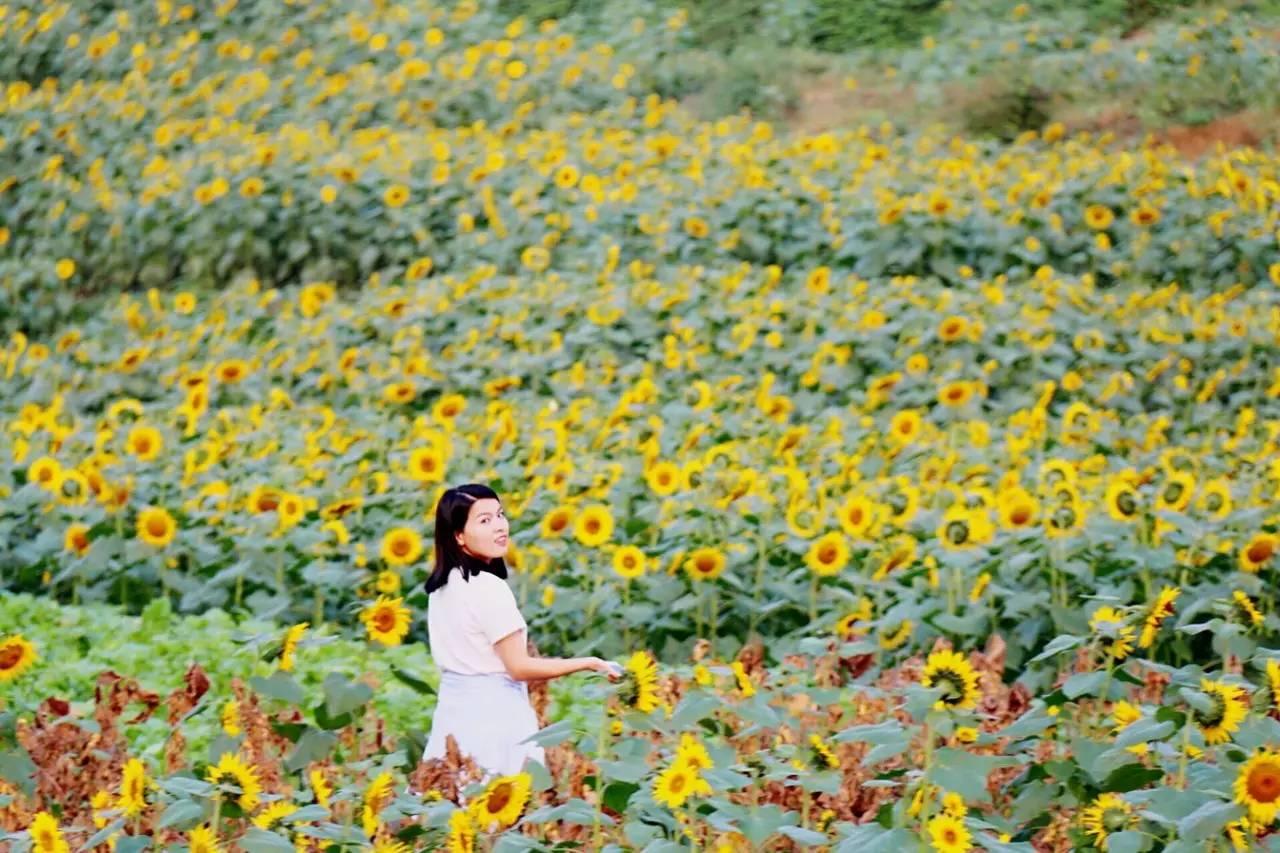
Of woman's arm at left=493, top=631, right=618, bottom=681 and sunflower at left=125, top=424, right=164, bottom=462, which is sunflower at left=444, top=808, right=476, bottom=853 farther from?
sunflower at left=125, top=424, right=164, bottom=462

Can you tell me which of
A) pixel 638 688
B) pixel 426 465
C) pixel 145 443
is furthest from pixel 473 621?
pixel 145 443

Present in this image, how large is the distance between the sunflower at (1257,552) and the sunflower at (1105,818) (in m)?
2.02

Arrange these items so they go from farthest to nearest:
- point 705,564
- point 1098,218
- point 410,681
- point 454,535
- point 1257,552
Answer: point 1098,218 < point 705,564 < point 1257,552 < point 454,535 < point 410,681

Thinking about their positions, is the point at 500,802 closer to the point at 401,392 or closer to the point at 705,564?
the point at 705,564

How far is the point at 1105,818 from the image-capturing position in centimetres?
274

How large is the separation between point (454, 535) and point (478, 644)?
0.69ft

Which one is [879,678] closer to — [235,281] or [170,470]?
[170,470]

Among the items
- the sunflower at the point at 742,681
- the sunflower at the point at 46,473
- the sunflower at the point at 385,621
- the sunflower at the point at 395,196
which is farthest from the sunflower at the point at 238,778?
the sunflower at the point at 395,196

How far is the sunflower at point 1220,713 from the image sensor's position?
2.77 metres

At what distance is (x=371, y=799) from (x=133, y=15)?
Answer: 1065 centimetres

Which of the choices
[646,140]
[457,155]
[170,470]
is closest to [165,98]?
[457,155]

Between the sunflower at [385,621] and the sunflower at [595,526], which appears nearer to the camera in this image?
the sunflower at [385,621]

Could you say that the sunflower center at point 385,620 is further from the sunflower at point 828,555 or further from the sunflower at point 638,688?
the sunflower at point 828,555

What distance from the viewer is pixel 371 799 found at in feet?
9.20
